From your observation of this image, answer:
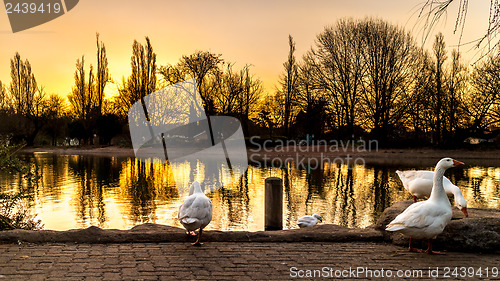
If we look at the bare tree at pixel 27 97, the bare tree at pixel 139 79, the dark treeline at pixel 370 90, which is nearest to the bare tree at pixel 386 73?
the dark treeline at pixel 370 90

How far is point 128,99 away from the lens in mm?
53656

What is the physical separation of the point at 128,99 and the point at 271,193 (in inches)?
1911

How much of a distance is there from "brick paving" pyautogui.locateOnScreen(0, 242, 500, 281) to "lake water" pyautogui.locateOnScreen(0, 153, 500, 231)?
4.71 meters

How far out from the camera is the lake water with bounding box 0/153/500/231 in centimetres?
1096

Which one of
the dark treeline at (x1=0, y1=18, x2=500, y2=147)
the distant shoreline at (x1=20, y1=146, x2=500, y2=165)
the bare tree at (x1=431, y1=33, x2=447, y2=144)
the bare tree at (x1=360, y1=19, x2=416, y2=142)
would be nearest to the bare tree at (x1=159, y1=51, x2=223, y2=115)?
the dark treeline at (x1=0, y1=18, x2=500, y2=147)

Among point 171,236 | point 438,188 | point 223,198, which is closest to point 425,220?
point 438,188

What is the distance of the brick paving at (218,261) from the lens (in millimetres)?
4250

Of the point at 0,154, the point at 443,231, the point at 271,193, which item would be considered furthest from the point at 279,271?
the point at 0,154

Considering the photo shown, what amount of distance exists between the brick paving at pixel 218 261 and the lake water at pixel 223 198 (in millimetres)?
4710

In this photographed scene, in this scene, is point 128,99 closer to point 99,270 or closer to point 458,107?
point 458,107

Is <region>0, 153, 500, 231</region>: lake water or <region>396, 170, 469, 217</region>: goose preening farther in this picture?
<region>0, 153, 500, 231</region>: lake water

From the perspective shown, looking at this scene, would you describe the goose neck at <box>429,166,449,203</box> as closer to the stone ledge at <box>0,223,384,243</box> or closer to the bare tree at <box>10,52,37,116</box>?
the stone ledge at <box>0,223,384,243</box>

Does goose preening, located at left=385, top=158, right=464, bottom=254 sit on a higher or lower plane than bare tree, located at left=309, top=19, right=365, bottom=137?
lower

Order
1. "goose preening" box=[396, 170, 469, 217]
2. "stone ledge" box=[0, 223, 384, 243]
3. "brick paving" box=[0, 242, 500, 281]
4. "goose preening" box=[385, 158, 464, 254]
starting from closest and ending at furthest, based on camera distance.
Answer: "brick paving" box=[0, 242, 500, 281]
"goose preening" box=[385, 158, 464, 254]
"stone ledge" box=[0, 223, 384, 243]
"goose preening" box=[396, 170, 469, 217]
